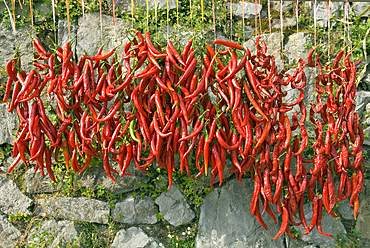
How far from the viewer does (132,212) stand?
2676 mm

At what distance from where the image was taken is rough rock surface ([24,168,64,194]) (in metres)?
2.69

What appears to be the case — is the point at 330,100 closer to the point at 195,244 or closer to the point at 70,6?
the point at 195,244

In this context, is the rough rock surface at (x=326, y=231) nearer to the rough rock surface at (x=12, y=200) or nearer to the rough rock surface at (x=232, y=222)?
the rough rock surface at (x=232, y=222)

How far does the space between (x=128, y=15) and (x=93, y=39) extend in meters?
0.37

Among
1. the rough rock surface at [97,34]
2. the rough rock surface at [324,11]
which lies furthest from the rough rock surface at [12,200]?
the rough rock surface at [324,11]

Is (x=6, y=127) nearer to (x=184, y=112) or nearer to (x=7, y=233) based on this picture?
(x=7, y=233)

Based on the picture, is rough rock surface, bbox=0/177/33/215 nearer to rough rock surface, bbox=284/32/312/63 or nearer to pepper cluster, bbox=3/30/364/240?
pepper cluster, bbox=3/30/364/240

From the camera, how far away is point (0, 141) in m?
2.70

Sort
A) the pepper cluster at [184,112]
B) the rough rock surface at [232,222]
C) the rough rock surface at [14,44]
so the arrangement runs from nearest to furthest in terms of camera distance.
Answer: the pepper cluster at [184,112]
the rough rock surface at [232,222]
the rough rock surface at [14,44]

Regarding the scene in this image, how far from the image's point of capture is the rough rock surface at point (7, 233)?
104 inches

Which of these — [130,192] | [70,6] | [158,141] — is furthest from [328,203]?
[70,6]

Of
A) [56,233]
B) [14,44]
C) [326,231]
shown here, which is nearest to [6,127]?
[14,44]

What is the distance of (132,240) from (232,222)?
84cm

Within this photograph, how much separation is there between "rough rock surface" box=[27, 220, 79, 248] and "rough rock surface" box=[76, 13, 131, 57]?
4.72ft
